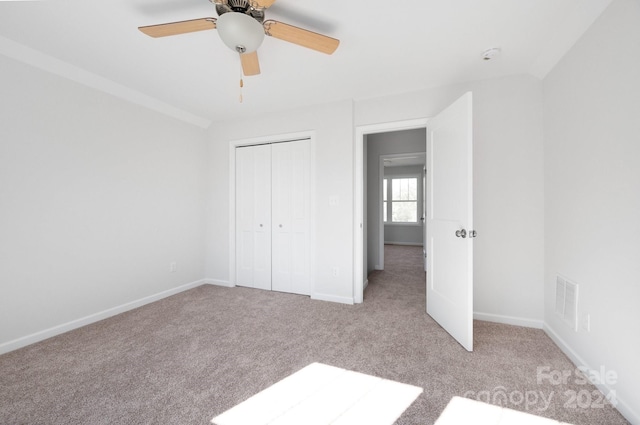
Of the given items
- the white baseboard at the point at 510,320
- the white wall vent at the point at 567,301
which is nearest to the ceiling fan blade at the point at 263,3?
the white wall vent at the point at 567,301

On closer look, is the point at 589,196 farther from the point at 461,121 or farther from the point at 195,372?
the point at 195,372

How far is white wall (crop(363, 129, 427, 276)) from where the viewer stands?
14.6ft

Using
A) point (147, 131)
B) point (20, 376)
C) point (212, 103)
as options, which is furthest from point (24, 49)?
point (20, 376)

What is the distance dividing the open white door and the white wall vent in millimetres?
676

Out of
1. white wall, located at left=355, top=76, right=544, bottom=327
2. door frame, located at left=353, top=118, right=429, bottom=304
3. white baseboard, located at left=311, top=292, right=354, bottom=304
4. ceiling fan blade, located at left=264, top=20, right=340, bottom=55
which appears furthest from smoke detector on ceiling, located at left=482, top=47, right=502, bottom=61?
white baseboard, located at left=311, top=292, right=354, bottom=304

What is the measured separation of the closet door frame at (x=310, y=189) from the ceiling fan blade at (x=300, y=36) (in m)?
1.48

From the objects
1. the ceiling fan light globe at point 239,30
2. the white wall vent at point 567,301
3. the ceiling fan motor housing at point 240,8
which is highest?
the ceiling fan motor housing at point 240,8

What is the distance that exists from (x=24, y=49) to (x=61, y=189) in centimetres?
114

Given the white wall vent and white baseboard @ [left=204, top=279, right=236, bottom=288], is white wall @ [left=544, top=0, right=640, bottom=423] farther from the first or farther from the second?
white baseboard @ [left=204, top=279, right=236, bottom=288]

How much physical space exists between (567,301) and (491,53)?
2042 mm

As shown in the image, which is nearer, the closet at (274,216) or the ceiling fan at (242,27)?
the ceiling fan at (242,27)

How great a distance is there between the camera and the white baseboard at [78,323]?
2006 mm

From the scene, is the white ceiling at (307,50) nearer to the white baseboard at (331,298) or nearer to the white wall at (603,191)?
the white wall at (603,191)

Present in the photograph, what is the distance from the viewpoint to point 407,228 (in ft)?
25.5
